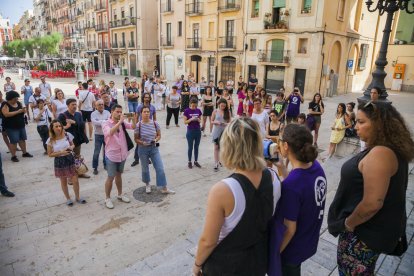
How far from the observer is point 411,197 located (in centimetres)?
455

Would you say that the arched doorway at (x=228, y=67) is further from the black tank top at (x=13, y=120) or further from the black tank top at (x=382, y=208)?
the black tank top at (x=382, y=208)

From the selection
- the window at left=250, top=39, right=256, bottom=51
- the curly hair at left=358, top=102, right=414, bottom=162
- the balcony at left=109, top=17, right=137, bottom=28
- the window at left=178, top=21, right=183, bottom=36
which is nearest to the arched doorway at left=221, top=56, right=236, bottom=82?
the window at left=250, top=39, right=256, bottom=51

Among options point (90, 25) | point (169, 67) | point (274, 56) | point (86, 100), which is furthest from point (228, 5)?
point (90, 25)

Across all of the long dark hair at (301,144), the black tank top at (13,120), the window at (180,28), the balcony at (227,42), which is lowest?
the black tank top at (13,120)

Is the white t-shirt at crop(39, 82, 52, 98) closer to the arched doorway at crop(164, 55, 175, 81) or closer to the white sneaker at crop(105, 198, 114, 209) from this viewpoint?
A: the white sneaker at crop(105, 198, 114, 209)

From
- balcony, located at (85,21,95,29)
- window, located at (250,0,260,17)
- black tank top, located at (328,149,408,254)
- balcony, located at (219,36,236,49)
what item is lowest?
black tank top, located at (328,149,408,254)

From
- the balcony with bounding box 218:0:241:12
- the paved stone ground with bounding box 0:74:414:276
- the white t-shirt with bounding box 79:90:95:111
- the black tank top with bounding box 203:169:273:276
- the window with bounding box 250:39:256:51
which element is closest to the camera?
the black tank top with bounding box 203:169:273:276

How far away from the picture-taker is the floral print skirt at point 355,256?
2.05 metres

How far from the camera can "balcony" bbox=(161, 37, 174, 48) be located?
101 ft

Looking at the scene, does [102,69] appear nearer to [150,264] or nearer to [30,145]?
[30,145]

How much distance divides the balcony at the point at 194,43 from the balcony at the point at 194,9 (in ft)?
7.51

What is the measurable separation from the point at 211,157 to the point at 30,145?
5.67m

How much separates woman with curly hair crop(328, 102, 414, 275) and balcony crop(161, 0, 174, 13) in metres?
31.0

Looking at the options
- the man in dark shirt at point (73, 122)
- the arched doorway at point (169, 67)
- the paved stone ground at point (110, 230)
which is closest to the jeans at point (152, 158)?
the paved stone ground at point (110, 230)
